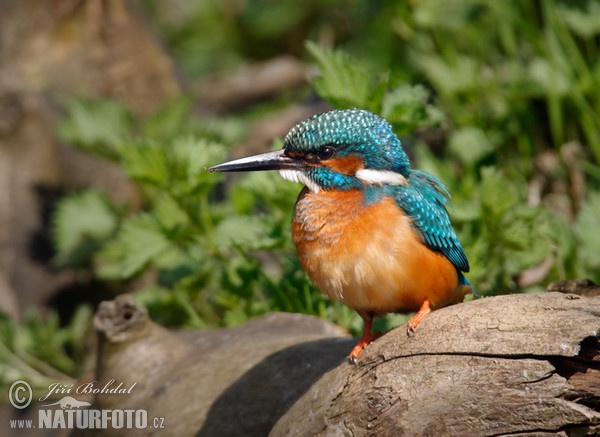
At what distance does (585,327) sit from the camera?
2828 mm

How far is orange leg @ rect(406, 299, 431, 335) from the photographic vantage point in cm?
323

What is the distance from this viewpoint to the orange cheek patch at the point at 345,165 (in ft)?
11.6

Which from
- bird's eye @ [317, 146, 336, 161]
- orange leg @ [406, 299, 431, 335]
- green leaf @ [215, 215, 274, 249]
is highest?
bird's eye @ [317, 146, 336, 161]

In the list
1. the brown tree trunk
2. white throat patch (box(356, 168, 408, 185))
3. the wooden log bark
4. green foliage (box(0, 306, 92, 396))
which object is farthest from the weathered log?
the brown tree trunk

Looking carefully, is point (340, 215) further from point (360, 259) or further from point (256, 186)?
point (256, 186)

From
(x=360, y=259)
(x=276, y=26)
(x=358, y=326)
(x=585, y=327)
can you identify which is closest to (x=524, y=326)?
(x=585, y=327)

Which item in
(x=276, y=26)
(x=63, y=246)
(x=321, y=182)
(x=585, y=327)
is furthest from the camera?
(x=276, y=26)

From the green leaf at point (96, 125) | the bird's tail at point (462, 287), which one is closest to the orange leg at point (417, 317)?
the bird's tail at point (462, 287)

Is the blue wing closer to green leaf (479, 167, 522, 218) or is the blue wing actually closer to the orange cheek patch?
the orange cheek patch

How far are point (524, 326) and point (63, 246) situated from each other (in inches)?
163

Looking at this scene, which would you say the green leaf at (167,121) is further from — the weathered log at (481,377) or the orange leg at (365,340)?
the weathered log at (481,377)

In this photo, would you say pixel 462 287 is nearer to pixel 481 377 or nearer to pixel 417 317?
pixel 417 317

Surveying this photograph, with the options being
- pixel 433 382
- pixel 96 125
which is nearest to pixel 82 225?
pixel 96 125

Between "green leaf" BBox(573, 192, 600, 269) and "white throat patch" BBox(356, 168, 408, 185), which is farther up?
"white throat patch" BBox(356, 168, 408, 185)
